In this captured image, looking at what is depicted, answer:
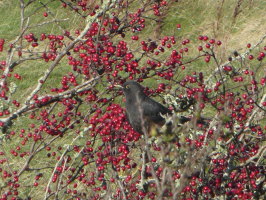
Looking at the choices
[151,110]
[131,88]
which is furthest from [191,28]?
[131,88]

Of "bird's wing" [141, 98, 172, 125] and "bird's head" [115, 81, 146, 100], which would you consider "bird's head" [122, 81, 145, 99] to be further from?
"bird's wing" [141, 98, 172, 125]

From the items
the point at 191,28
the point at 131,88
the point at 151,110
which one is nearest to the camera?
the point at 131,88

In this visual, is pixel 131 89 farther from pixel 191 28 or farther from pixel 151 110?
pixel 191 28

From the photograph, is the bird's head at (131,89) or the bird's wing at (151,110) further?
the bird's wing at (151,110)

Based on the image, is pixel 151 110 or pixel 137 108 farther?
pixel 151 110

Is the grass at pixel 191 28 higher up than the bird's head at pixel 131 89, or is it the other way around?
the grass at pixel 191 28

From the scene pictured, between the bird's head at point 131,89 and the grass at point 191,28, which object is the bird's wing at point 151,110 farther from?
the grass at point 191,28

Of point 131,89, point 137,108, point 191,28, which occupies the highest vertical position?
point 191,28

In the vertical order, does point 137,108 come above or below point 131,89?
below

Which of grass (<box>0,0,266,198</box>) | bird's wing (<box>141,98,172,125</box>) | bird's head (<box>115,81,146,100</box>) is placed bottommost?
bird's wing (<box>141,98,172,125</box>)

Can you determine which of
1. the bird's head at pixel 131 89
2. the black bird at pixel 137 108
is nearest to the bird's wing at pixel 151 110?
the black bird at pixel 137 108

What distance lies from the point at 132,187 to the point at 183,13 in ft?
20.1

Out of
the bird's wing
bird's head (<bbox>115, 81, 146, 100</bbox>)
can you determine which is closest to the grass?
the bird's wing

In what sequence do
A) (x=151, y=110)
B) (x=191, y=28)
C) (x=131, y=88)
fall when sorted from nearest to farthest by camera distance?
1. (x=131, y=88)
2. (x=151, y=110)
3. (x=191, y=28)
